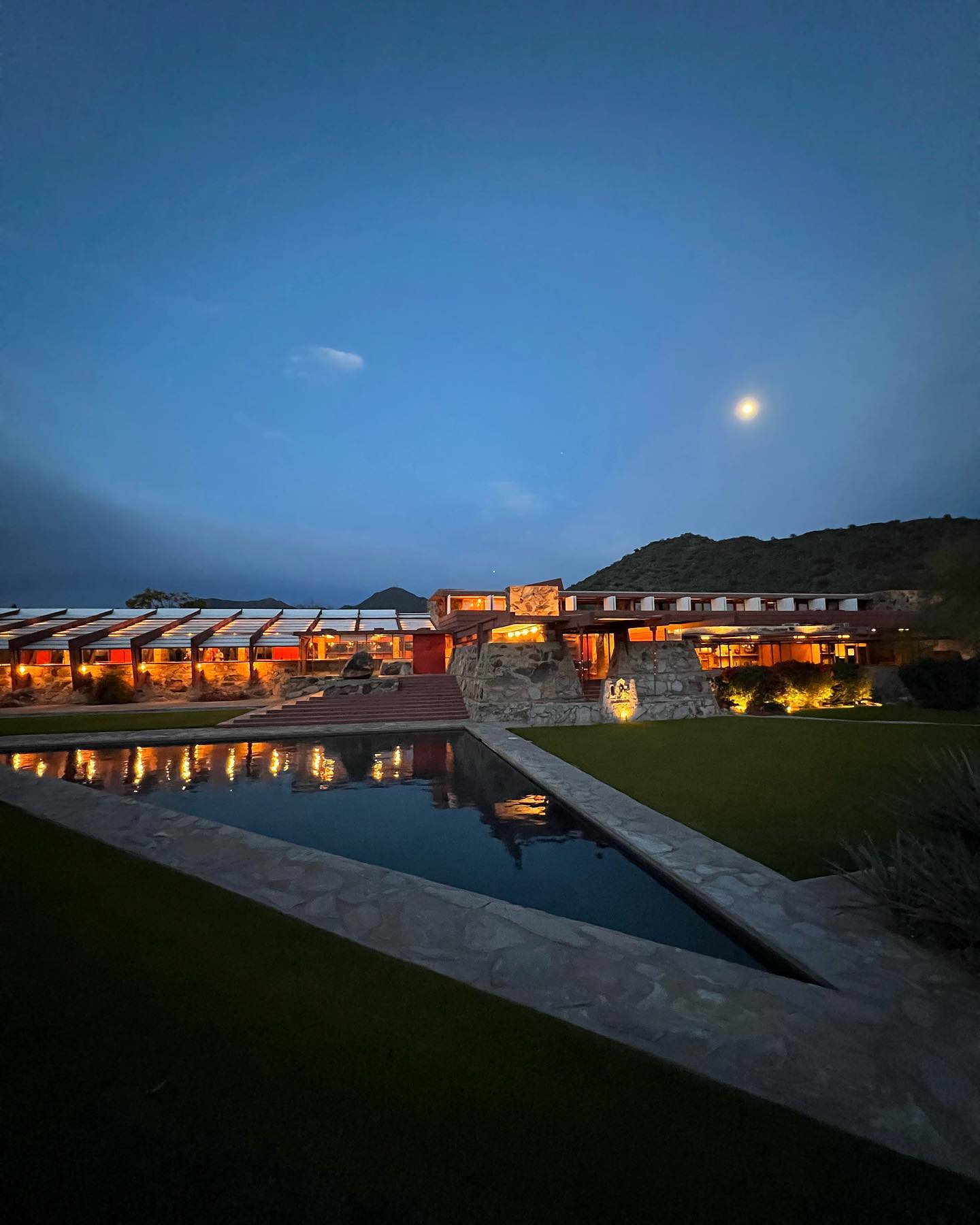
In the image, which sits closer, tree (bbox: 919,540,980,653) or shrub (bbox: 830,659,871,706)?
tree (bbox: 919,540,980,653)

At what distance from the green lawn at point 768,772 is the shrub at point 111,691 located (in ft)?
73.7

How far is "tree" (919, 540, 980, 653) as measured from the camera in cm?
998

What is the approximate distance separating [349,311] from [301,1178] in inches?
3305

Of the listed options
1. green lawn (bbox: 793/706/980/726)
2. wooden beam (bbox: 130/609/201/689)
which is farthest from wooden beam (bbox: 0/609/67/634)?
green lawn (bbox: 793/706/980/726)

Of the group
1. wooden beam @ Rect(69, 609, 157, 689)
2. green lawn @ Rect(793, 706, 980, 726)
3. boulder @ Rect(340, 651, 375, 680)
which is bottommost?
green lawn @ Rect(793, 706, 980, 726)

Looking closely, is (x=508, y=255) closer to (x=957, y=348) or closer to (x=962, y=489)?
(x=957, y=348)

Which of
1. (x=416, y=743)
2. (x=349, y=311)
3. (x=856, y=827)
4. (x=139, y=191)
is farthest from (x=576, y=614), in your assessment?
(x=349, y=311)

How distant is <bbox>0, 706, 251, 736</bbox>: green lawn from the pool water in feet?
9.03

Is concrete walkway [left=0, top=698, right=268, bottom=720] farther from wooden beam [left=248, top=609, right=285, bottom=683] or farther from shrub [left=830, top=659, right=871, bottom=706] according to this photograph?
shrub [left=830, top=659, right=871, bottom=706]

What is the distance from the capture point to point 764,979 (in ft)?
12.2

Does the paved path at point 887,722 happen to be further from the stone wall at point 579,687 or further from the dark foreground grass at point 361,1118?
the dark foreground grass at point 361,1118

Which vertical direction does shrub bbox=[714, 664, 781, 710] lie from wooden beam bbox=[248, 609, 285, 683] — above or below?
below

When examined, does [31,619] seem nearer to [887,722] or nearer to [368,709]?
[368,709]

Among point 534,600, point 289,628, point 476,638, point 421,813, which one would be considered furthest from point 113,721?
point 289,628
